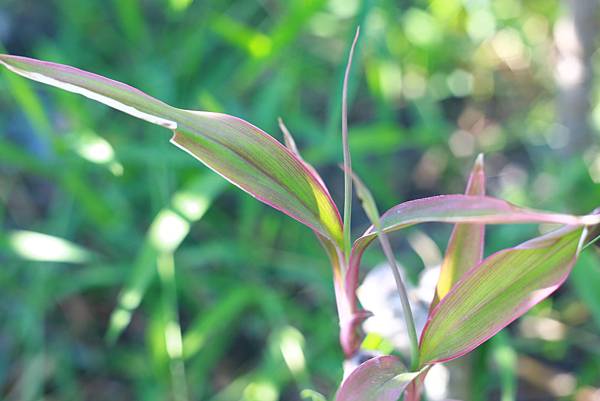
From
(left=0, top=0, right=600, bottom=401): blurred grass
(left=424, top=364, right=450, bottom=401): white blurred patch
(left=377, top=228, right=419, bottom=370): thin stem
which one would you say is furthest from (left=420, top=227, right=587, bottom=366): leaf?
(left=0, top=0, right=600, bottom=401): blurred grass

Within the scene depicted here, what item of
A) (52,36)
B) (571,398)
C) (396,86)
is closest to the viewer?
(571,398)

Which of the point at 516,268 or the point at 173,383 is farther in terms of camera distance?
the point at 173,383

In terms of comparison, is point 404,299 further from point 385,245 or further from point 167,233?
point 167,233

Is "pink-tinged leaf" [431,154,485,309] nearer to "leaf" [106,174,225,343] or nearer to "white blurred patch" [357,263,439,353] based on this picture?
"white blurred patch" [357,263,439,353]

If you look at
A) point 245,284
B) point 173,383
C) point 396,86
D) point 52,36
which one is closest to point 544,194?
point 396,86

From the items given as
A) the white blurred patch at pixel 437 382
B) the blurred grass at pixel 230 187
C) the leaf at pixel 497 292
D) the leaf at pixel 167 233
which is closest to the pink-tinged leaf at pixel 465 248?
the leaf at pixel 497 292

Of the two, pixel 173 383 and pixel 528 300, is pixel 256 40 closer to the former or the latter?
pixel 173 383
